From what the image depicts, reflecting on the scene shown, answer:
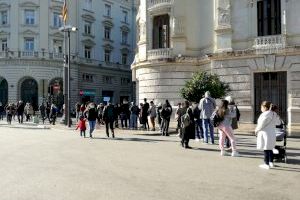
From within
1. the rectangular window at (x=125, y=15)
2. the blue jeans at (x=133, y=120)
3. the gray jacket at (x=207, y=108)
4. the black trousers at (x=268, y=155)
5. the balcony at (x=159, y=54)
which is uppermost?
the rectangular window at (x=125, y=15)

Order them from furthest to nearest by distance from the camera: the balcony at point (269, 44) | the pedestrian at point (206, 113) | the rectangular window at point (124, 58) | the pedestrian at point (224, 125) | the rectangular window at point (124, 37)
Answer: the rectangular window at point (124, 37) → the rectangular window at point (124, 58) → the balcony at point (269, 44) → the pedestrian at point (206, 113) → the pedestrian at point (224, 125)

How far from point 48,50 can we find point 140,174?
40936 mm

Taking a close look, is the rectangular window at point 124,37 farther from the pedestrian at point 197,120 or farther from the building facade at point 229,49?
the pedestrian at point 197,120

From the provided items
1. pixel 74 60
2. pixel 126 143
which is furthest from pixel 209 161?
pixel 74 60

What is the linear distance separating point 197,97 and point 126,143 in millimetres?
5448

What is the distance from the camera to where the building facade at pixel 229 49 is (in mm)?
23984

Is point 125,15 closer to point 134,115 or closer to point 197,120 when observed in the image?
point 134,115

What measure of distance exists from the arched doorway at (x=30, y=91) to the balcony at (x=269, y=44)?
Result: 3043 centimetres

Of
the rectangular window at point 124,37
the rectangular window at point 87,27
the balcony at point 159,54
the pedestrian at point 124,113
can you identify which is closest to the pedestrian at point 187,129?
the pedestrian at point 124,113

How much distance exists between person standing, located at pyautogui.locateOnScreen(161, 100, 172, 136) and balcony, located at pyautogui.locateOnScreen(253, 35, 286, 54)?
6.84 m

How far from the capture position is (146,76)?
28.9m

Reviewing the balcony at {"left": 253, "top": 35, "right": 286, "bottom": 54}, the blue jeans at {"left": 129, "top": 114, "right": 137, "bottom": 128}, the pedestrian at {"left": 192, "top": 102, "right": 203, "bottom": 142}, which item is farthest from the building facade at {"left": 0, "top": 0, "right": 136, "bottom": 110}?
the pedestrian at {"left": 192, "top": 102, "right": 203, "bottom": 142}

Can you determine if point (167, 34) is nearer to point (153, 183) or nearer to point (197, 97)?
point (197, 97)

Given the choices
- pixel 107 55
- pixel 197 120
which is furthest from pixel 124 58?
pixel 197 120
